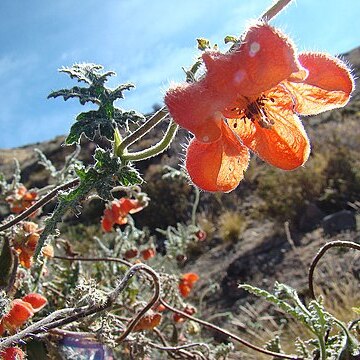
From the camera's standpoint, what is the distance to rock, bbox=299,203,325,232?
8398mm

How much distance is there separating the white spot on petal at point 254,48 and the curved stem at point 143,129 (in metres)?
0.22

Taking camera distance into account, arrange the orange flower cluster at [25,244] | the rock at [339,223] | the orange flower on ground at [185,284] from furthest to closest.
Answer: the rock at [339,223] → the orange flower on ground at [185,284] → the orange flower cluster at [25,244]

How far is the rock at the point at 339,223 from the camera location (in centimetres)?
744

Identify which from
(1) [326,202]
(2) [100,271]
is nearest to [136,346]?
(2) [100,271]

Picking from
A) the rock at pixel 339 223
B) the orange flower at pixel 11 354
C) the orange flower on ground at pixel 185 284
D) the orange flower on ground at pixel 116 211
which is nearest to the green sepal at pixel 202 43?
the orange flower at pixel 11 354

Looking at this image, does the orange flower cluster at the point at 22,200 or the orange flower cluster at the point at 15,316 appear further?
the orange flower cluster at the point at 22,200

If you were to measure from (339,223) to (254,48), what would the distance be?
22.7ft

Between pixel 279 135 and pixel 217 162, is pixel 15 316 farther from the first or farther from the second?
pixel 279 135

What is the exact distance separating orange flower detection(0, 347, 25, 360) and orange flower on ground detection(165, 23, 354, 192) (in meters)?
0.57

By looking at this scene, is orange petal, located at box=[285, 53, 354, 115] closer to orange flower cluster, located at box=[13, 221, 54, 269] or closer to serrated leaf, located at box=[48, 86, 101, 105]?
serrated leaf, located at box=[48, 86, 101, 105]

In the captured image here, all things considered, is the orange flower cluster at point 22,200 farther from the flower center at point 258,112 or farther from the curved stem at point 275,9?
the curved stem at point 275,9

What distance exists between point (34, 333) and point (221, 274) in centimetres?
688

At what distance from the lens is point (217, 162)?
1.27 meters

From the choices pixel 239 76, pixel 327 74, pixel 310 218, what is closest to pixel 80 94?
pixel 239 76
